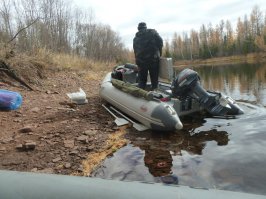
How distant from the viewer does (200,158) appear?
4.55m

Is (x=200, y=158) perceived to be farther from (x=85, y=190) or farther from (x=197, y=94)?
(x=85, y=190)

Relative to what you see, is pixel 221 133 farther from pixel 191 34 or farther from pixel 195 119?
pixel 191 34

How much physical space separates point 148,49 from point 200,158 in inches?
155

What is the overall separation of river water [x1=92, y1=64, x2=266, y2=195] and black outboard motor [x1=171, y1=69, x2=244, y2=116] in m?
0.33

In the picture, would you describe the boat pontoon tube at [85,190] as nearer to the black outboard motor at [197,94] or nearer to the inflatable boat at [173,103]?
the inflatable boat at [173,103]

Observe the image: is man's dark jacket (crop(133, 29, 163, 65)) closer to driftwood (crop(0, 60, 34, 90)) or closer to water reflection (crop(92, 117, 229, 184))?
water reflection (crop(92, 117, 229, 184))

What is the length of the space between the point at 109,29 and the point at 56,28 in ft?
92.1

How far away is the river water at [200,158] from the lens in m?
3.81

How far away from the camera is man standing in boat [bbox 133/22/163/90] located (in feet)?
25.7

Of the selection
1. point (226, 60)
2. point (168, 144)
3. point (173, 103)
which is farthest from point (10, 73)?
point (226, 60)

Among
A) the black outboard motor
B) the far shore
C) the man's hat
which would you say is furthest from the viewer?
the far shore

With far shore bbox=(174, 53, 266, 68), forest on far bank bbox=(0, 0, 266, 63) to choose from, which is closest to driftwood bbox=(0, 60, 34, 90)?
forest on far bank bbox=(0, 0, 266, 63)

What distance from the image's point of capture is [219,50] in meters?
78.0

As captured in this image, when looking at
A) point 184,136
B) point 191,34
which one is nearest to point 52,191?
point 184,136
